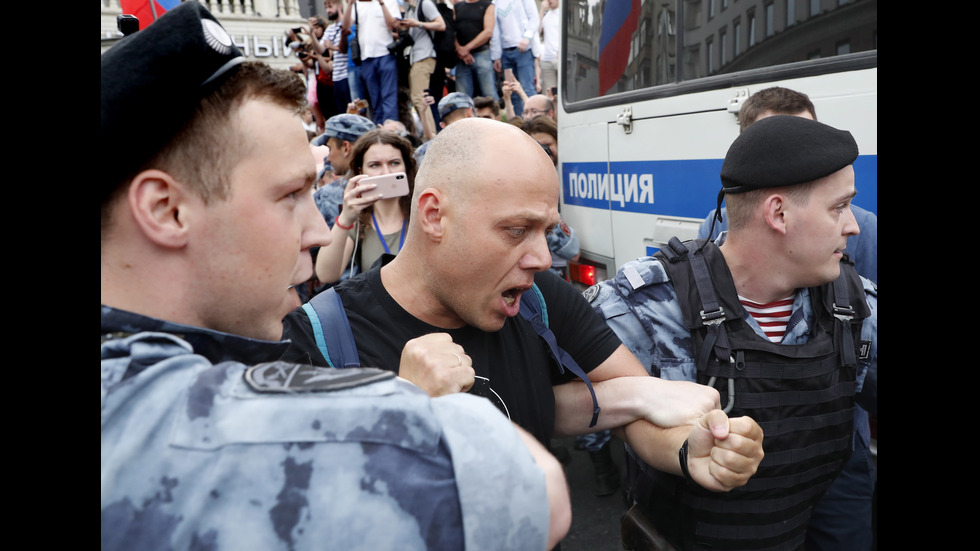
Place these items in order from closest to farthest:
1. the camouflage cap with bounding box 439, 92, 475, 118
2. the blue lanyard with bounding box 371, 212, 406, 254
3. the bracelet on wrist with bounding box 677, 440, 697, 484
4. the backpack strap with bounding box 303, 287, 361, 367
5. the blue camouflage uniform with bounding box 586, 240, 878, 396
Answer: the backpack strap with bounding box 303, 287, 361, 367, the bracelet on wrist with bounding box 677, 440, 697, 484, the blue camouflage uniform with bounding box 586, 240, 878, 396, the blue lanyard with bounding box 371, 212, 406, 254, the camouflage cap with bounding box 439, 92, 475, 118

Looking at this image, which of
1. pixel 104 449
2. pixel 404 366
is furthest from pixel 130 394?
pixel 404 366

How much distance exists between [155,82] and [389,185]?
2567 mm

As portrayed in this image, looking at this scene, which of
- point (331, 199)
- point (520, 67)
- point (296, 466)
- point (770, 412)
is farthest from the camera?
point (520, 67)

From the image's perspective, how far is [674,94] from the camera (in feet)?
11.3

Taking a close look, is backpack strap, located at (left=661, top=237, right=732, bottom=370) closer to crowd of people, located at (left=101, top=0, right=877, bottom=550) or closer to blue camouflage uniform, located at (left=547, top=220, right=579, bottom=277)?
crowd of people, located at (left=101, top=0, right=877, bottom=550)

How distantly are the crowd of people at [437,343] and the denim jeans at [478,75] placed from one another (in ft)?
15.1

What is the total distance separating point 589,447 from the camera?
3.74 metres

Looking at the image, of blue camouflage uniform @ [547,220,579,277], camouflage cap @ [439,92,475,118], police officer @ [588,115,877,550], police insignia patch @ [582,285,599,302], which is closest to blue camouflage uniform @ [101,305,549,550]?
police officer @ [588,115,877,550]

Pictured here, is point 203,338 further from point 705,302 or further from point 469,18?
point 469,18

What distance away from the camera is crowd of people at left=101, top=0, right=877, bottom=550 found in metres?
0.69

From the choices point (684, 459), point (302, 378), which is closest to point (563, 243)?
point (684, 459)

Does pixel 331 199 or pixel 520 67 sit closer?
pixel 331 199

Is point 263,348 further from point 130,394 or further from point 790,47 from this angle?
point 790,47

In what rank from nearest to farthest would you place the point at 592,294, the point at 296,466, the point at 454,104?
the point at 296,466, the point at 592,294, the point at 454,104
